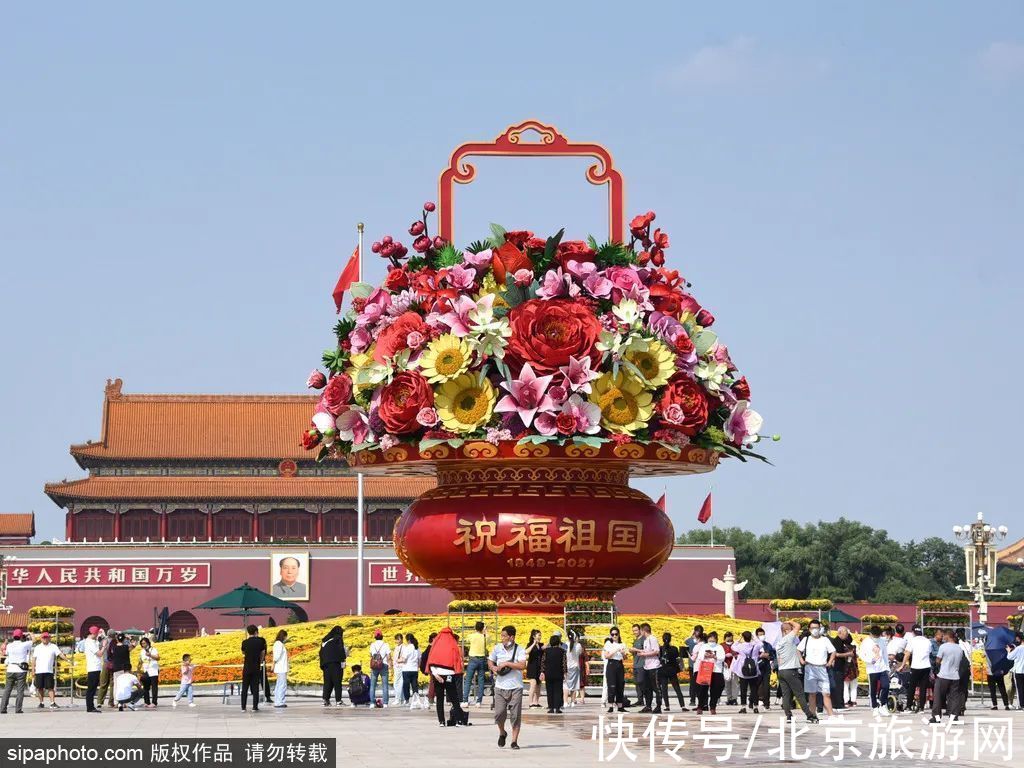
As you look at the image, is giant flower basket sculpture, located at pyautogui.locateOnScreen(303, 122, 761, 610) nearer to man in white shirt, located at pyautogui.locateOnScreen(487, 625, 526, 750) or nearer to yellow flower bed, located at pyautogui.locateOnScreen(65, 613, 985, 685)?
man in white shirt, located at pyautogui.locateOnScreen(487, 625, 526, 750)

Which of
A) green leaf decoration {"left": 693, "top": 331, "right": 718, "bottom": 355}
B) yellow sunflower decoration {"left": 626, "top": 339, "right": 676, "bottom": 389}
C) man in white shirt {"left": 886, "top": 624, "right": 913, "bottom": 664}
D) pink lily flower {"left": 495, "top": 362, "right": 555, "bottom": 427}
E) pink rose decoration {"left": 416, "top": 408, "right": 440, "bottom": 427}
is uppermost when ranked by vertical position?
green leaf decoration {"left": 693, "top": 331, "right": 718, "bottom": 355}

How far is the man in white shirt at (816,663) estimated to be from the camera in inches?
802

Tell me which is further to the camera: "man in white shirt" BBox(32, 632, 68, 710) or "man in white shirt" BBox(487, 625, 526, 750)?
"man in white shirt" BBox(32, 632, 68, 710)

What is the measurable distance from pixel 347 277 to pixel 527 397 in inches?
648

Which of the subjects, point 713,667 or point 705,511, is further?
point 705,511

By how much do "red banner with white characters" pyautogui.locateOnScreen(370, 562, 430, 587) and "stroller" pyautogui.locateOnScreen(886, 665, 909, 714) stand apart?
38.5 m

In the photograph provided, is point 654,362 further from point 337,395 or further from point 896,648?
point 896,648

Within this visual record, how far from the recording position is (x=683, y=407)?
65.5 feet

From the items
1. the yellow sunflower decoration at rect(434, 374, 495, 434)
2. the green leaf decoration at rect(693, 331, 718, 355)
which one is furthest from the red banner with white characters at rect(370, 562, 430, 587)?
the yellow sunflower decoration at rect(434, 374, 495, 434)

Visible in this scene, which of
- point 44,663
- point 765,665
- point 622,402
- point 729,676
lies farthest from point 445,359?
point 44,663

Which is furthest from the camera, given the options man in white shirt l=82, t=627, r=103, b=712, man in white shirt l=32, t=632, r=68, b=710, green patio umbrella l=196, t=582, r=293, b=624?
green patio umbrella l=196, t=582, r=293, b=624

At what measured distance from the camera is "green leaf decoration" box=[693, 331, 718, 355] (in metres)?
20.5

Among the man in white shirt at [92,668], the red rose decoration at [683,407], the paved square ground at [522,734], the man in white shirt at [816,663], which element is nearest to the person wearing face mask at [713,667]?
the paved square ground at [522,734]

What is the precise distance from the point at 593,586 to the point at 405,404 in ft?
9.99
